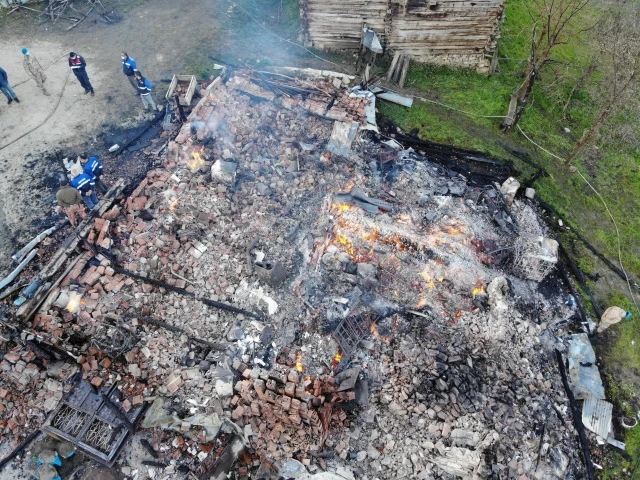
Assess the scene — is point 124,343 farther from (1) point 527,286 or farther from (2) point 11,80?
(2) point 11,80

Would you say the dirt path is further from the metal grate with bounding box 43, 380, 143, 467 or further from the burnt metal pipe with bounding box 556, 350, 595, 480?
the burnt metal pipe with bounding box 556, 350, 595, 480

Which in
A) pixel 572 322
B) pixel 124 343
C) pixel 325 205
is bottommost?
pixel 572 322

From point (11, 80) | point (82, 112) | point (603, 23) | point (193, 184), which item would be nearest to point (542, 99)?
point (603, 23)

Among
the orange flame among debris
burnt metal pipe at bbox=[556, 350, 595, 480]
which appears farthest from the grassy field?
the orange flame among debris

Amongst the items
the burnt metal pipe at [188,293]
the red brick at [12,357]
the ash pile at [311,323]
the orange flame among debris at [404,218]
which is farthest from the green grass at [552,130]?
the red brick at [12,357]

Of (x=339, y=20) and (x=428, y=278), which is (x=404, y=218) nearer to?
(x=428, y=278)

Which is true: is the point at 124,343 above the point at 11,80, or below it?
below
